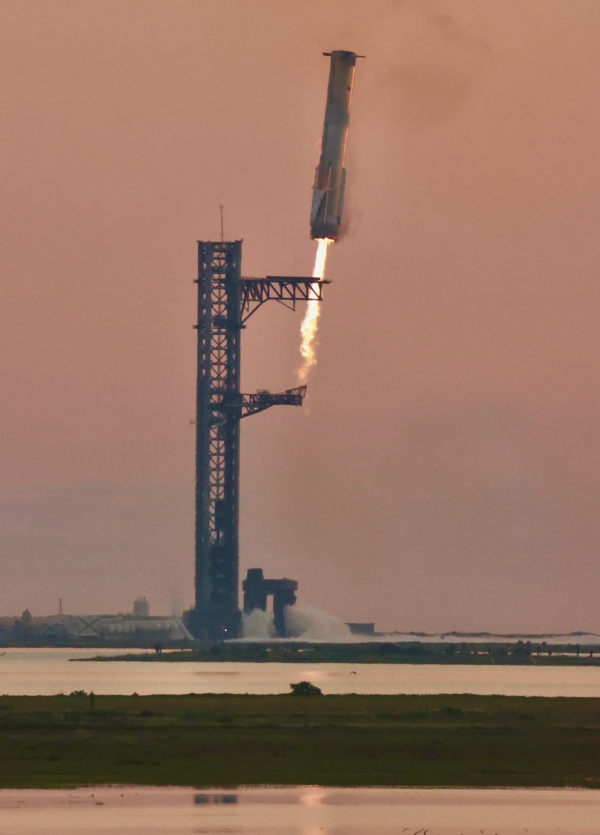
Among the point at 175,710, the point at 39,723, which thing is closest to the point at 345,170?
the point at 175,710

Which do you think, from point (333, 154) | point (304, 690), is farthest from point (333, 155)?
point (304, 690)

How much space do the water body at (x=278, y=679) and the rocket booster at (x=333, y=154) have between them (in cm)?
4100

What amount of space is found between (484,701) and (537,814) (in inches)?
2128

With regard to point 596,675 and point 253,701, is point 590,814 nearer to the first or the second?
point 253,701

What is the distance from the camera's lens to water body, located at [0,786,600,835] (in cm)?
5303

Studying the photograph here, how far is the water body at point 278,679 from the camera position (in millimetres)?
126812

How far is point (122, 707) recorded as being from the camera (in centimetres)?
9894

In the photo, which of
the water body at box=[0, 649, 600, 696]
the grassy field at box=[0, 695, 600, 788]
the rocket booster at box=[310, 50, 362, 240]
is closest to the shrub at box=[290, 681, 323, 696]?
the water body at box=[0, 649, 600, 696]

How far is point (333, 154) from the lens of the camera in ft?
584

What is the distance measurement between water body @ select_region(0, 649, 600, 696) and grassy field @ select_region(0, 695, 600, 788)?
A: 19.4 metres

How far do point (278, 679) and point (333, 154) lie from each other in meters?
53.1

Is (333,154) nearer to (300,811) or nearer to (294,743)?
(294,743)

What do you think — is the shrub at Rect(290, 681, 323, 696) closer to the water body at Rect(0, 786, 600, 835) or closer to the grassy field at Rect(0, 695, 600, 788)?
the grassy field at Rect(0, 695, 600, 788)

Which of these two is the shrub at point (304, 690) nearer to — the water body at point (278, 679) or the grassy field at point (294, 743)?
the water body at point (278, 679)
